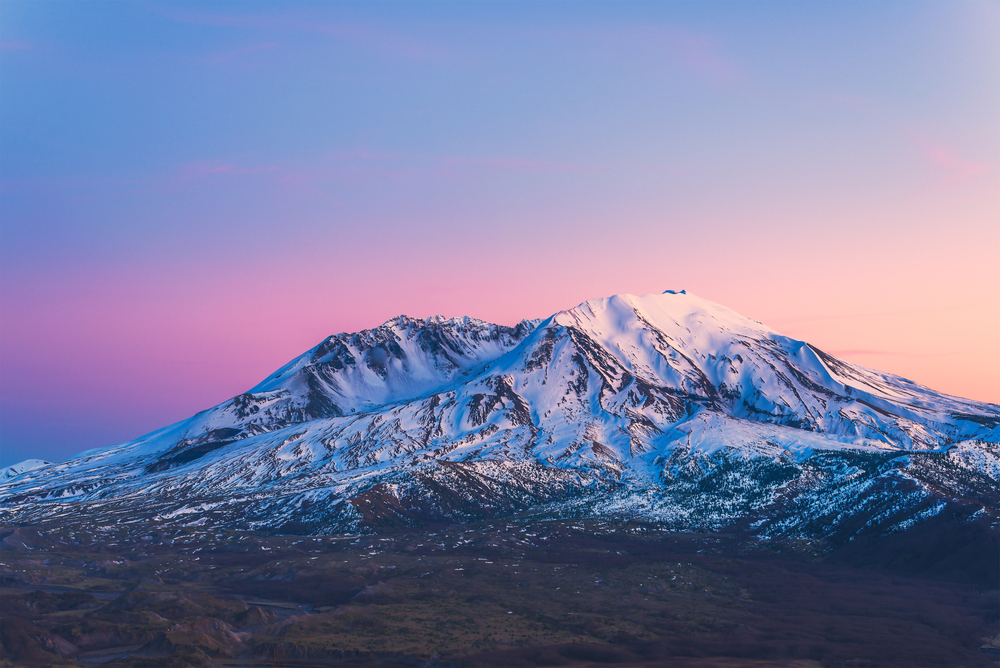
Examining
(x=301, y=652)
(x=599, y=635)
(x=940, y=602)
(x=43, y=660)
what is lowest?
(x=940, y=602)

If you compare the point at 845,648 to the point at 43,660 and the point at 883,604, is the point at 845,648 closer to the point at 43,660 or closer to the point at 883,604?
the point at 883,604

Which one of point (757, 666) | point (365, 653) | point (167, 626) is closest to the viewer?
point (757, 666)

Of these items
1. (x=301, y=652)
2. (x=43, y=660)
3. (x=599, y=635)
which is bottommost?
(x=599, y=635)

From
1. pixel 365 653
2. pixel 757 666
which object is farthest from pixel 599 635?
pixel 365 653

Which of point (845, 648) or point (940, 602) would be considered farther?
point (940, 602)

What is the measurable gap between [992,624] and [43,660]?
18351 centimetres

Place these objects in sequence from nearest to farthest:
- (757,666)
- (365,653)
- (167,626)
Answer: (757,666) → (365,653) → (167,626)

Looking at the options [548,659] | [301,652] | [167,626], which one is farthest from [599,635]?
[167,626]

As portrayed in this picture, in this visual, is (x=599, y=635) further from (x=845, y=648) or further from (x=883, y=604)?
(x=883, y=604)

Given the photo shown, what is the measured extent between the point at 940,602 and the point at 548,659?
9429 centimetres

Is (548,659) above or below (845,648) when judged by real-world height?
above

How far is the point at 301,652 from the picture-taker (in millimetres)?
173250

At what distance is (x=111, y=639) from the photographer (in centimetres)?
18038

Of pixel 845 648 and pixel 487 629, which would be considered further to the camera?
pixel 487 629
